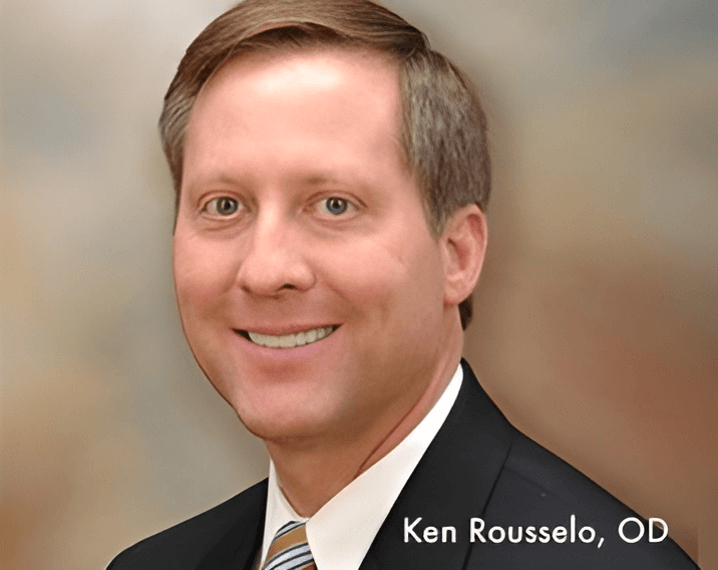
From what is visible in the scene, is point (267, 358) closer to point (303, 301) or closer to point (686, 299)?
point (303, 301)

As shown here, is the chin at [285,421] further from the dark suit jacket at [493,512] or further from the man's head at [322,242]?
the dark suit jacket at [493,512]

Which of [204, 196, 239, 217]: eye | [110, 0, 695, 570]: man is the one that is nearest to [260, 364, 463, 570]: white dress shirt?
[110, 0, 695, 570]: man

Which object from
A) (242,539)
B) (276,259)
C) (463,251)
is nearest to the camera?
(276,259)

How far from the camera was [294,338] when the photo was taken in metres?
1.98

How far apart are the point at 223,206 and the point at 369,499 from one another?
60 centimetres

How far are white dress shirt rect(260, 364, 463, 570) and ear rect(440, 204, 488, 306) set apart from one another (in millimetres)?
166

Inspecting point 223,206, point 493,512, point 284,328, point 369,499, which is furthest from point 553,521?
point 223,206

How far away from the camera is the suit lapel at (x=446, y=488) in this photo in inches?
78.8

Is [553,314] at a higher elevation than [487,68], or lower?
lower

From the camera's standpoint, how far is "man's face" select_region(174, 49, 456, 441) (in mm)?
1930

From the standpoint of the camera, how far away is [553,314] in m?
2.07

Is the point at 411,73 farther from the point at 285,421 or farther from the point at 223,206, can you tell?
the point at 285,421

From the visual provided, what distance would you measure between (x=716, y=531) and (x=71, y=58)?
1.55m

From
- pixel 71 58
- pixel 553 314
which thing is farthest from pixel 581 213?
pixel 71 58
